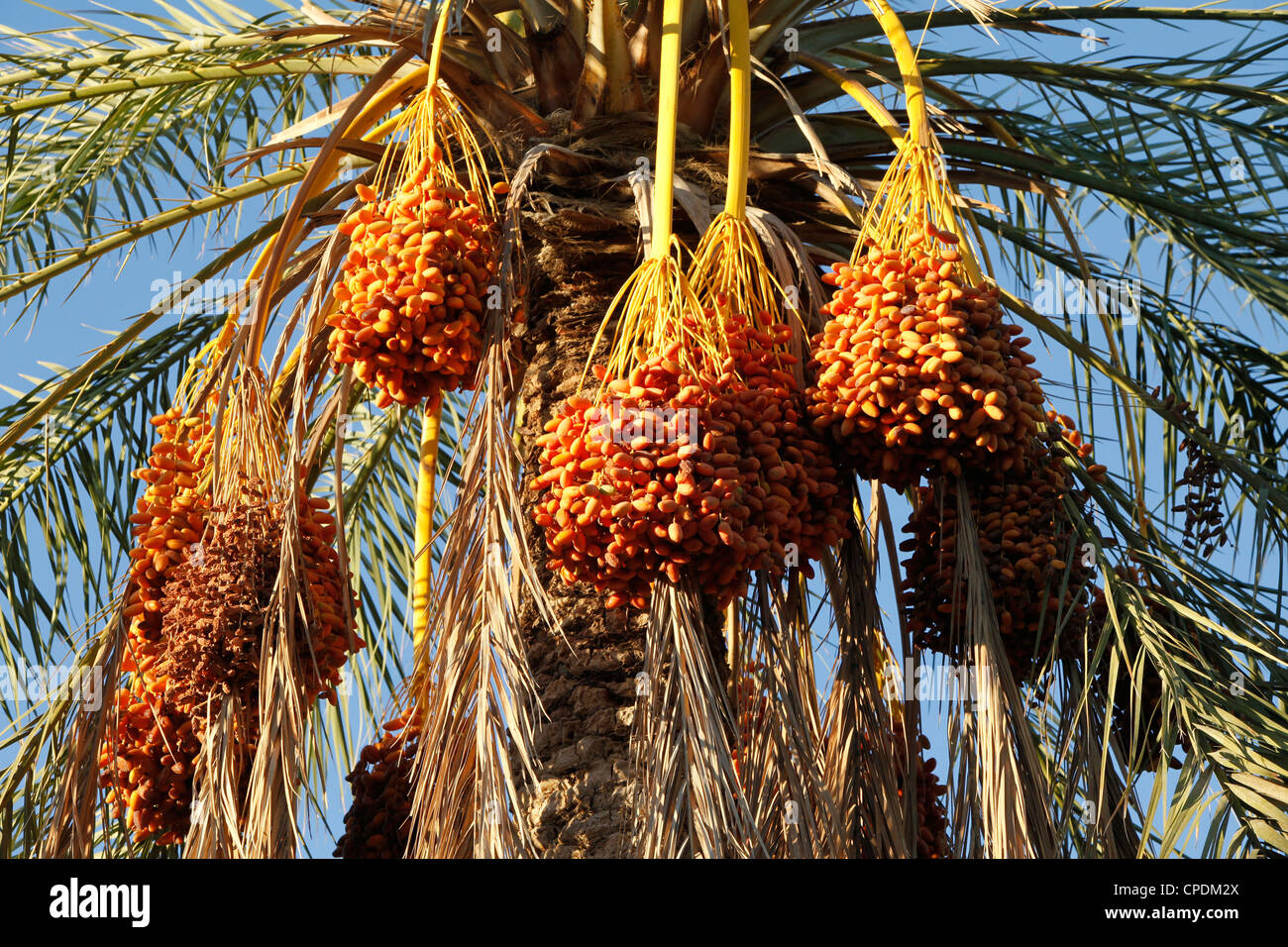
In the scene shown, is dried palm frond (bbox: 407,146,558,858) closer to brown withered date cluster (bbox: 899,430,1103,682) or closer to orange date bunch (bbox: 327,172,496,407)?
orange date bunch (bbox: 327,172,496,407)

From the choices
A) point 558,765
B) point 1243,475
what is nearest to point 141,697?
point 558,765

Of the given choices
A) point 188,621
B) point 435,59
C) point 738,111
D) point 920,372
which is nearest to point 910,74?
point 738,111

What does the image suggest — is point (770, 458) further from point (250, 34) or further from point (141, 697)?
point (250, 34)

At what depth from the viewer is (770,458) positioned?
3.14 metres

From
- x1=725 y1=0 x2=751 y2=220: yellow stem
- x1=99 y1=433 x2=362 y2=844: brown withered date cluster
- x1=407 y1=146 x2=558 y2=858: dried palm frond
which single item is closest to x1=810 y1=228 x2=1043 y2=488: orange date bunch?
x1=725 y1=0 x2=751 y2=220: yellow stem

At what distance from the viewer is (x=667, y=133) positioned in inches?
135

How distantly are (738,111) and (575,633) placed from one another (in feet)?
4.26

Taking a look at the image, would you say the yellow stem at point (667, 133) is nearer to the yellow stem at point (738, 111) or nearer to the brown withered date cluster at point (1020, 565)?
the yellow stem at point (738, 111)

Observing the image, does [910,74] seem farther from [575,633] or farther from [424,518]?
[424,518]

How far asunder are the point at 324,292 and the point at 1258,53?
2.75m

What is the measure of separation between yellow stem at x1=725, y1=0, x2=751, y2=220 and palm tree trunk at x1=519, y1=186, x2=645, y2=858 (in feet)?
1.73

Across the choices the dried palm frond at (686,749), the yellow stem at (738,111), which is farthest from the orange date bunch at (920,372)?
the dried palm frond at (686,749)

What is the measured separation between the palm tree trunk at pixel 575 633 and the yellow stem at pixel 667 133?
509mm

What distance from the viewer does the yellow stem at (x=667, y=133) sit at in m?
3.29
